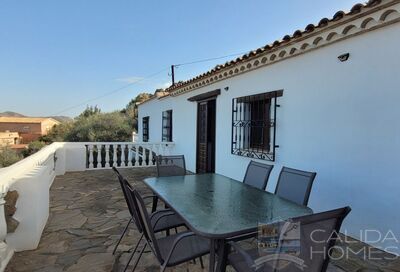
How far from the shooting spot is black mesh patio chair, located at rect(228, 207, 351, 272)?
1.30m

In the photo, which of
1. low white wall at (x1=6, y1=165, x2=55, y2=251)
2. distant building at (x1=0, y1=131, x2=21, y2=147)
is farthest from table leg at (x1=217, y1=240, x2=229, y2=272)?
distant building at (x1=0, y1=131, x2=21, y2=147)

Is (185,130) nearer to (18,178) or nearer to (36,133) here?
(18,178)

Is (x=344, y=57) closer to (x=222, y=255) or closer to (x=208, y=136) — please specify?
(x=222, y=255)

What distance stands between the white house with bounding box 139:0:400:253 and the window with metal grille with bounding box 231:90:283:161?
21 mm

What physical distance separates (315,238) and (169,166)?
2777 mm

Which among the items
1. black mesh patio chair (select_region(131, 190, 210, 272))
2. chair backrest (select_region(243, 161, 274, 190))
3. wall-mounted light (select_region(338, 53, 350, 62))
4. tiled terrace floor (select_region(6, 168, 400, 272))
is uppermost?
wall-mounted light (select_region(338, 53, 350, 62))

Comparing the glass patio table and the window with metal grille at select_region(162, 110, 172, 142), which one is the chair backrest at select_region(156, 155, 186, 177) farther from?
Answer: the window with metal grille at select_region(162, 110, 172, 142)

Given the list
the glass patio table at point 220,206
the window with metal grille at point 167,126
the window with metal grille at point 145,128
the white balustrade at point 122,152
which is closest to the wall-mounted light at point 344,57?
the glass patio table at point 220,206

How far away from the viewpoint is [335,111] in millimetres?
3445

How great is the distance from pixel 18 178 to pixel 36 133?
42.5m

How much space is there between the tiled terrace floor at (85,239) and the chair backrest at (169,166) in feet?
3.11

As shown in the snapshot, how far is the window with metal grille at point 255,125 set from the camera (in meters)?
4.68

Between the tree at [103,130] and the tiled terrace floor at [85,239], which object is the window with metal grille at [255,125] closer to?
the tiled terrace floor at [85,239]

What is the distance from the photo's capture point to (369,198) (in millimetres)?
2996
